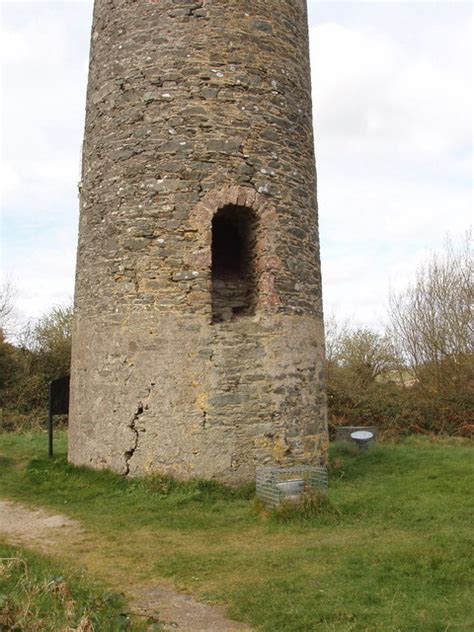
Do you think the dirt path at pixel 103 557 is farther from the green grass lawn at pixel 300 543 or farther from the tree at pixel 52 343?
the tree at pixel 52 343

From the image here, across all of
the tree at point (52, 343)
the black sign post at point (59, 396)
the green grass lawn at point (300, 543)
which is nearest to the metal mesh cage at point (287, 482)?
the green grass lawn at point (300, 543)

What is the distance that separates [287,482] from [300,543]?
3.67ft

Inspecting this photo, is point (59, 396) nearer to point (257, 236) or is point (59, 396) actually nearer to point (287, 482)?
point (257, 236)

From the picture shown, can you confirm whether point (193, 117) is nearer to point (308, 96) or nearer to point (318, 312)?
point (308, 96)

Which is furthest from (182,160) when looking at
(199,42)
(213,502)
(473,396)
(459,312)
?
(459,312)

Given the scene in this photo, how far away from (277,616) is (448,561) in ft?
5.75

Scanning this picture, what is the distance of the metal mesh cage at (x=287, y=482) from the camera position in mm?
6871

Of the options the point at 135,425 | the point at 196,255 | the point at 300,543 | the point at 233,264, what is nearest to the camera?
the point at 300,543

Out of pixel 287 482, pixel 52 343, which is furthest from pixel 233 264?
pixel 52 343

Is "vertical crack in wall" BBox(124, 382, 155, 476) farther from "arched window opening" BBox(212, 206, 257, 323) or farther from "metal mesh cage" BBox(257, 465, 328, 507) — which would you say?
"metal mesh cage" BBox(257, 465, 328, 507)

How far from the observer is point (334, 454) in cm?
1091

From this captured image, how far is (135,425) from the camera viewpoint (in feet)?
26.1

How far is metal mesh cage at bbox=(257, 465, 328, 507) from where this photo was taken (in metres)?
6.87

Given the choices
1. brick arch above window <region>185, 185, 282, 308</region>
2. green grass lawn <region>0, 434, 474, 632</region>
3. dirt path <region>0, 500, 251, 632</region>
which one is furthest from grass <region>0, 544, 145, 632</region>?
brick arch above window <region>185, 185, 282, 308</region>
